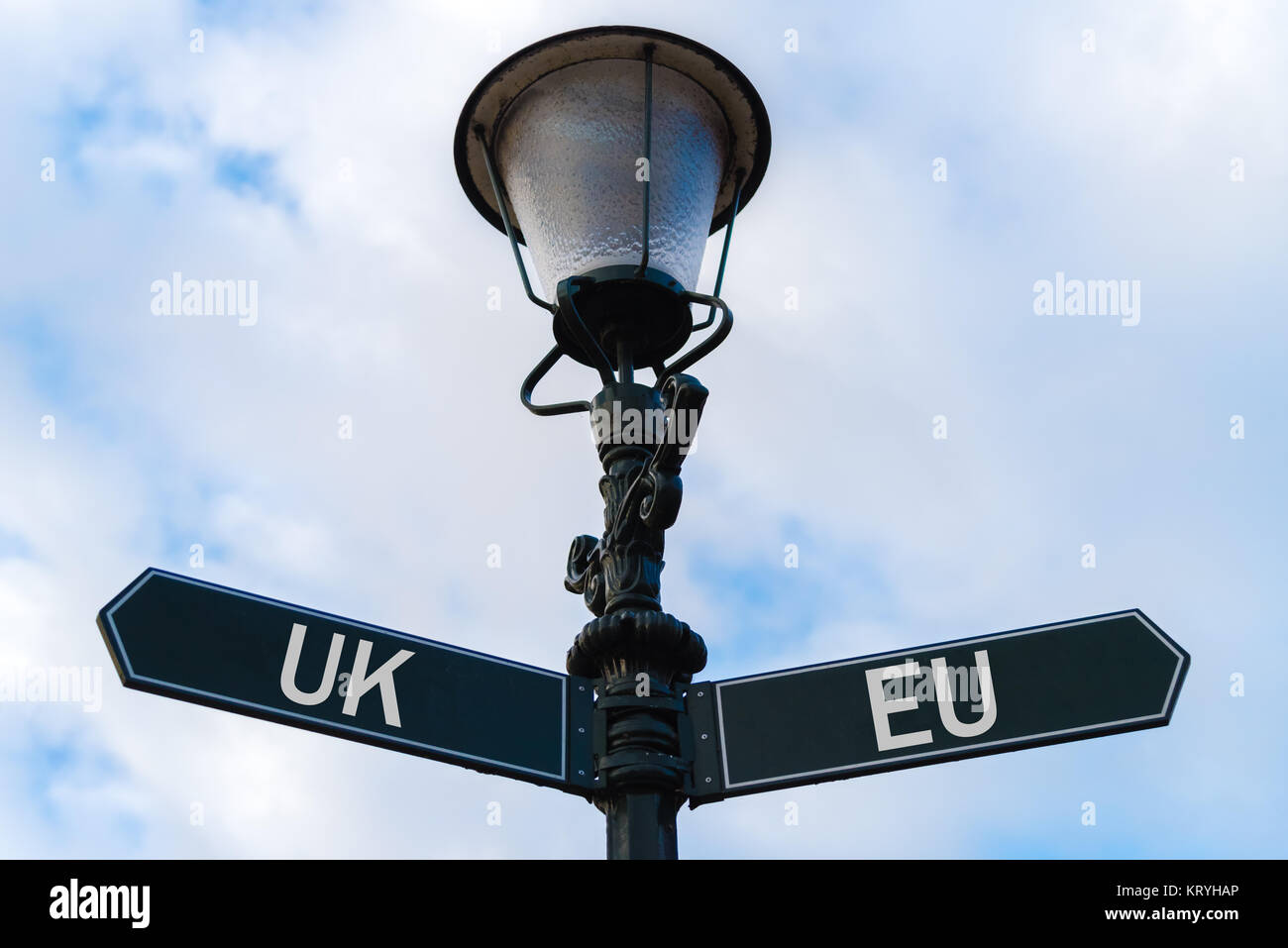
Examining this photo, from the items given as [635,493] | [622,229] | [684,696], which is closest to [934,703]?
[684,696]

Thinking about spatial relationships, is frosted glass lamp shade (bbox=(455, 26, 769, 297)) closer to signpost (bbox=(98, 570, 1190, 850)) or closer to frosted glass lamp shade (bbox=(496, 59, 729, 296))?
frosted glass lamp shade (bbox=(496, 59, 729, 296))

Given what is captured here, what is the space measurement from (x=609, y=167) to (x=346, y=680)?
138cm

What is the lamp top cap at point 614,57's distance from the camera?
385 cm

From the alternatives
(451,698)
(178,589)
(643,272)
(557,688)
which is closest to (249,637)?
(178,589)

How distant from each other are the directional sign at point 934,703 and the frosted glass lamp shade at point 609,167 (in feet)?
3.49

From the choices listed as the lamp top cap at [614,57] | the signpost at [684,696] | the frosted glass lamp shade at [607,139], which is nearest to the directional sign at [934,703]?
the signpost at [684,696]

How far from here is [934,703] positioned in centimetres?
321

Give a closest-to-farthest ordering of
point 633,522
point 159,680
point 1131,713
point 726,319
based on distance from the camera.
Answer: point 159,680 < point 1131,713 < point 633,522 < point 726,319

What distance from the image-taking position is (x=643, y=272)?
3.70m

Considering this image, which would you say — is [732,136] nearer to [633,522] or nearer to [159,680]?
[633,522]

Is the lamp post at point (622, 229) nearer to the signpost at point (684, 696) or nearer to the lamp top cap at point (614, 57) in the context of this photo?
the lamp top cap at point (614, 57)

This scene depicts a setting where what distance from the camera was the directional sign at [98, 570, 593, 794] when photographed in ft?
9.90

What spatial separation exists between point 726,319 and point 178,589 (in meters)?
1.43

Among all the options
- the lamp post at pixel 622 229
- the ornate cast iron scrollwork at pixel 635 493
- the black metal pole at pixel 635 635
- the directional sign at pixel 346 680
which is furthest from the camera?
the lamp post at pixel 622 229
